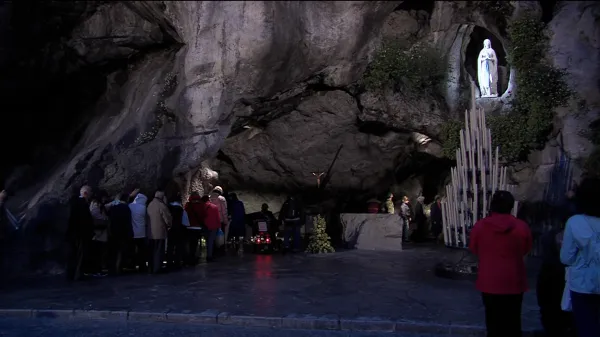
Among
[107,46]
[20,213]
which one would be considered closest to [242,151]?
[107,46]

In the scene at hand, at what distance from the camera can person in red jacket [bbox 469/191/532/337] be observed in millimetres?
5449

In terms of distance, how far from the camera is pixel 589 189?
18.0ft

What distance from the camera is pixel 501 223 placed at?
5512mm

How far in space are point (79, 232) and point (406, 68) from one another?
9710mm

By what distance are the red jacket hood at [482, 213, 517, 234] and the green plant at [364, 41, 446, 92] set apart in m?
11.5

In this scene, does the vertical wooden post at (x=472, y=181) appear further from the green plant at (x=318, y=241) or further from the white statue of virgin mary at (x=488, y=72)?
the white statue of virgin mary at (x=488, y=72)

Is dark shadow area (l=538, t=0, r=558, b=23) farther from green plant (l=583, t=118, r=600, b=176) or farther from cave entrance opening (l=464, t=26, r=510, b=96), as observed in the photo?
green plant (l=583, t=118, r=600, b=176)

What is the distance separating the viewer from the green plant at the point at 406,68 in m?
16.7

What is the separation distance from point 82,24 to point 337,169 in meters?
9.83

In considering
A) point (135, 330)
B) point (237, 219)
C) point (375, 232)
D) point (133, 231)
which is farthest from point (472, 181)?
point (237, 219)

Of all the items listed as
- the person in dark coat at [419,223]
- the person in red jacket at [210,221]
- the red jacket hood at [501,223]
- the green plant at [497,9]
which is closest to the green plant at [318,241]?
the person in red jacket at [210,221]

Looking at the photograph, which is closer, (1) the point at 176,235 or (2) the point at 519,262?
(2) the point at 519,262

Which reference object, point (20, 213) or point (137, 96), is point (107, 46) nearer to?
point (137, 96)

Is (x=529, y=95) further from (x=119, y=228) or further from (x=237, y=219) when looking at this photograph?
(x=119, y=228)
